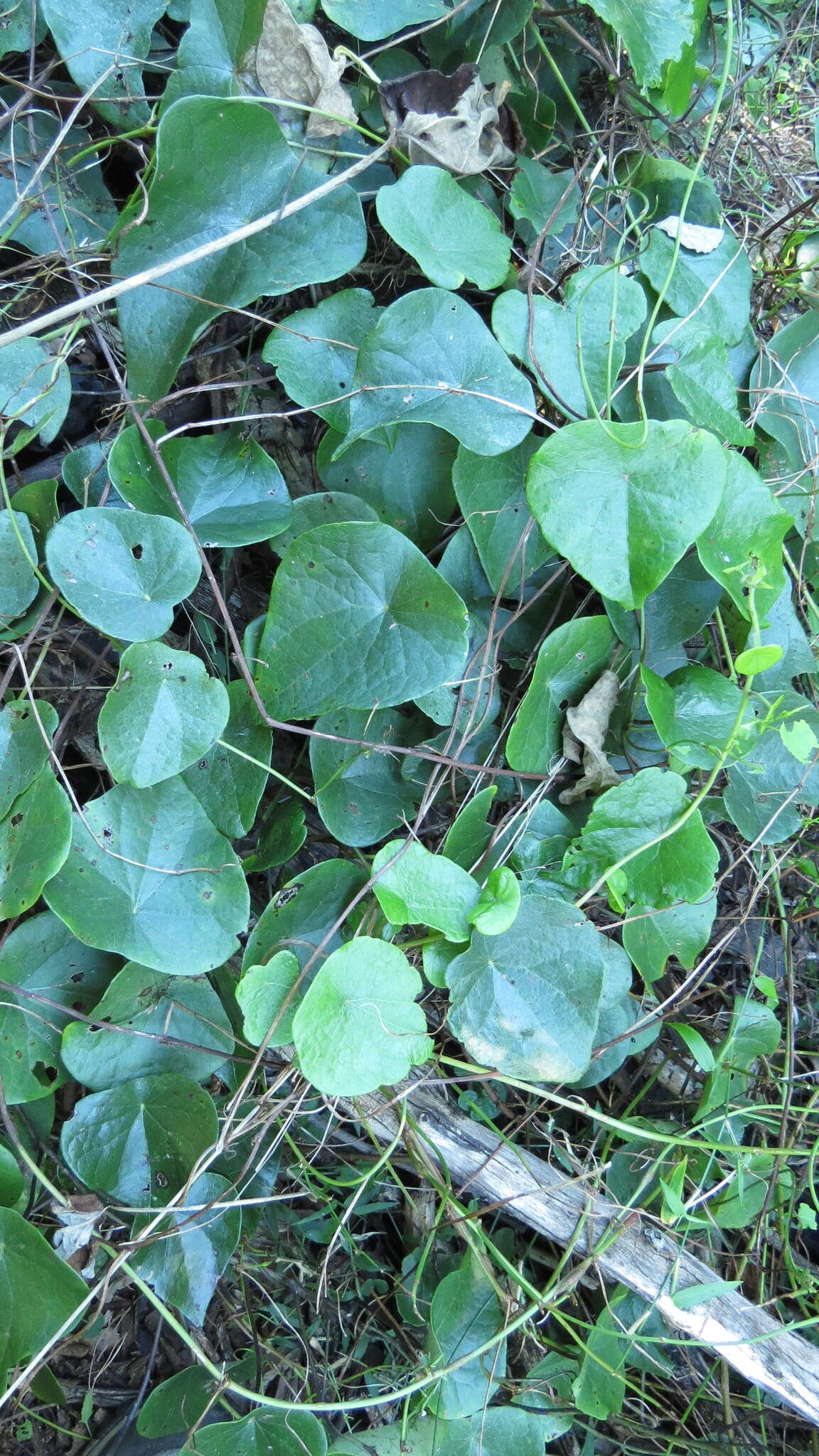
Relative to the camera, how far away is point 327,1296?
1.04 metres

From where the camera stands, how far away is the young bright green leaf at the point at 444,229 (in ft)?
2.74

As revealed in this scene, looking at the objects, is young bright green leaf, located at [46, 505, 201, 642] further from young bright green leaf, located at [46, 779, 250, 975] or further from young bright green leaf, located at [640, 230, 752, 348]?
young bright green leaf, located at [640, 230, 752, 348]

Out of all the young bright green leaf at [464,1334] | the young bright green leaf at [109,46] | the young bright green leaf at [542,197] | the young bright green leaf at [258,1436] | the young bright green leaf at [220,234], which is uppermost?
the young bright green leaf at [109,46]

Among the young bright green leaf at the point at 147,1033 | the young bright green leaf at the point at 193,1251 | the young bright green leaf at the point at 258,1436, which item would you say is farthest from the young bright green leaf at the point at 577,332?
the young bright green leaf at the point at 258,1436

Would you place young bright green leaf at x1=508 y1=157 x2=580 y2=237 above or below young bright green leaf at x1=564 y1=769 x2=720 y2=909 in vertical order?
above

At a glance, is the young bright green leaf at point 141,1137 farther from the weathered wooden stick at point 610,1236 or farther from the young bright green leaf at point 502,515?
the young bright green leaf at point 502,515

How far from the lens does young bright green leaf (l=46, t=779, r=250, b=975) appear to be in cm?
82

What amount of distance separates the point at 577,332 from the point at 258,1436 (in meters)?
1.23

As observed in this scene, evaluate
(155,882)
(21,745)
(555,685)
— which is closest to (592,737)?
(555,685)

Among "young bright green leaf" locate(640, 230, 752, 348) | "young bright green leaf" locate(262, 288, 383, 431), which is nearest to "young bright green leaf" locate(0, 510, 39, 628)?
"young bright green leaf" locate(262, 288, 383, 431)

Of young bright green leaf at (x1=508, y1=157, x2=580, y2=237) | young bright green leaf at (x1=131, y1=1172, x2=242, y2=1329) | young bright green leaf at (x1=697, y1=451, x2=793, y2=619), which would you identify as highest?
young bright green leaf at (x1=508, y1=157, x2=580, y2=237)

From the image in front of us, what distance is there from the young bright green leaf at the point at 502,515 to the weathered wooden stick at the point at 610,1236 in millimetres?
607

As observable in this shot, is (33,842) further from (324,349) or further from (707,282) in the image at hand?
(707,282)

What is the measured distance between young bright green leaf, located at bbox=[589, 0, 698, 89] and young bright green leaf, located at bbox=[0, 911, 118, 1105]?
114 centimetres
